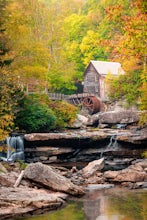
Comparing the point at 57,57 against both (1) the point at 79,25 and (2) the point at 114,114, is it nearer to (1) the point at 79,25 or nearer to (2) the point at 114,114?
(2) the point at 114,114

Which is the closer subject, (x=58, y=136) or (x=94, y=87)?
(x=58, y=136)

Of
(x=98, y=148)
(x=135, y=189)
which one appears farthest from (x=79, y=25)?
(x=135, y=189)

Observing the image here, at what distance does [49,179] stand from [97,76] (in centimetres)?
3375

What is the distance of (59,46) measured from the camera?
40188 millimetres

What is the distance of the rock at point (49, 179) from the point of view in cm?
1393

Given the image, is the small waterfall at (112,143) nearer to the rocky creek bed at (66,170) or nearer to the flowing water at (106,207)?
the rocky creek bed at (66,170)

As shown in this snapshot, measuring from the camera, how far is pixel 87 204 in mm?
12945

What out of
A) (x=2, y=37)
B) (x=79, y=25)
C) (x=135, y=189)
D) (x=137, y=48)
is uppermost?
(x=79, y=25)

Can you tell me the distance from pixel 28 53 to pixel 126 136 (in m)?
10.1

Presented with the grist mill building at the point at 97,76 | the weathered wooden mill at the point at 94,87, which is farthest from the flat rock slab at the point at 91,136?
the grist mill building at the point at 97,76

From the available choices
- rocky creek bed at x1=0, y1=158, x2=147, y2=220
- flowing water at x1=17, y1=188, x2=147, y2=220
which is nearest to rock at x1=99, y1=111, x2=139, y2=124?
rocky creek bed at x1=0, y1=158, x2=147, y2=220

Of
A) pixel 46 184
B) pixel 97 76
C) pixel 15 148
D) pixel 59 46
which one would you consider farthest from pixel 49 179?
pixel 97 76

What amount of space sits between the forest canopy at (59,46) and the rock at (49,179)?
2.27 metres

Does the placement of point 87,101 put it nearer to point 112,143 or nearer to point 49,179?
point 112,143
